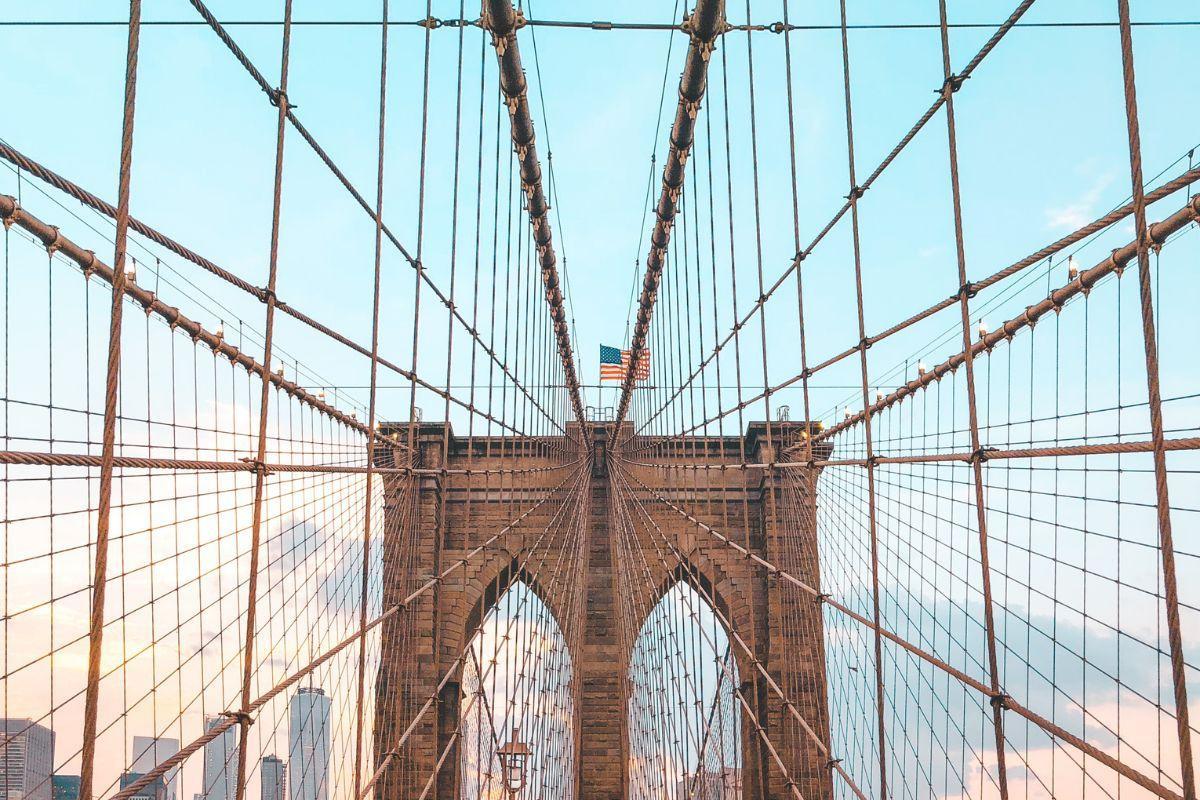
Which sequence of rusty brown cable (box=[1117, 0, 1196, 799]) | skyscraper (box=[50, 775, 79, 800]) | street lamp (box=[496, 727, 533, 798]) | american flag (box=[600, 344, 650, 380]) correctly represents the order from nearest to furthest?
rusty brown cable (box=[1117, 0, 1196, 799]) → skyscraper (box=[50, 775, 79, 800]) → street lamp (box=[496, 727, 533, 798]) → american flag (box=[600, 344, 650, 380])

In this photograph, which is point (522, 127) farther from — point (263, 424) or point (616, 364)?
point (616, 364)

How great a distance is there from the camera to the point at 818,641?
14.0 meters

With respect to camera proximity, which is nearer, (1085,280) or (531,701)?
(1085,280)

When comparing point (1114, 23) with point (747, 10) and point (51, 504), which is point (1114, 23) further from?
point (51, 504)

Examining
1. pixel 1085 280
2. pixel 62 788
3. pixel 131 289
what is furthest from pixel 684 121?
pixel 62 788

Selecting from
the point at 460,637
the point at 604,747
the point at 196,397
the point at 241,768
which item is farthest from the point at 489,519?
the point at 241,768

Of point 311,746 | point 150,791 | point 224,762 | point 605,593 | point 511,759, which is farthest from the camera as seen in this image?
point 605,593

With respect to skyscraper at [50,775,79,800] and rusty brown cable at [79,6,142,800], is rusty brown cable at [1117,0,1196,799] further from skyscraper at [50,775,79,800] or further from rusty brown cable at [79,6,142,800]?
skyscraper at [50,775,79,800]

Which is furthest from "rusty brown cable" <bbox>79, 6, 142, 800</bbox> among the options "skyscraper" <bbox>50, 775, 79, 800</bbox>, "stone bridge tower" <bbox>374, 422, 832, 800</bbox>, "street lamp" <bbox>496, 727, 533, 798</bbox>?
"stone bridge tower" <bbox>374, 422, 832, 800</bbox>

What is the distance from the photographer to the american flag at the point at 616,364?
17.1 m

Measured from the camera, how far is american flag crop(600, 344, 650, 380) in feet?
56.0

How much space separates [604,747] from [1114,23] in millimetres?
12375

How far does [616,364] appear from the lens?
1878cm

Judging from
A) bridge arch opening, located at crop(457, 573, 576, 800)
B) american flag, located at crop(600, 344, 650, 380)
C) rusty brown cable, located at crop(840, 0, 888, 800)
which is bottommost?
bridge arch opening, located at crop(457, 573, 576, 800)
